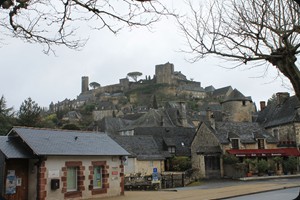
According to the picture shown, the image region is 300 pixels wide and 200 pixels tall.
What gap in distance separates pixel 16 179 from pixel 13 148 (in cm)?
148

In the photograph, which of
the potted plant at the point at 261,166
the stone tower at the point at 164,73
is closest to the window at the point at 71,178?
the potted plant at the point at 261,166

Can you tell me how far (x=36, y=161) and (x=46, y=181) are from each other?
105cm

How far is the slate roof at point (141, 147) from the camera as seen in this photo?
34.4m

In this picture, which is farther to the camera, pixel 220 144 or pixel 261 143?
pixel 261 143

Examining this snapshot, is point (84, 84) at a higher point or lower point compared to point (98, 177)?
higher

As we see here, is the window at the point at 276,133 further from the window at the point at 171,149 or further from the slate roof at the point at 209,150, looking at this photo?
the window at the point at 171,149

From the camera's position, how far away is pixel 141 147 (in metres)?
35.8

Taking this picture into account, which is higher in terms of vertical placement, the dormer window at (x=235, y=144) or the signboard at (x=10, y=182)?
the dormer window at (x=235, y=144)

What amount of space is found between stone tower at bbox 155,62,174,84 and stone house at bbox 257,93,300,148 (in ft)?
249

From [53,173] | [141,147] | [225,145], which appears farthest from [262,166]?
[53,173]

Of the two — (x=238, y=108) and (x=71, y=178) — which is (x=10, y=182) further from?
(x=238, y=108)

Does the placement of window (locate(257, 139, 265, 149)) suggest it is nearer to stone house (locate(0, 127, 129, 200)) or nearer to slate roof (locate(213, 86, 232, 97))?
stone house (locate(0, 127, 129, 200))

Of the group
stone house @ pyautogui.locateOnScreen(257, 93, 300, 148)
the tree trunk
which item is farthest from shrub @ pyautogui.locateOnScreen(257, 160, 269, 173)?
the tree trunk

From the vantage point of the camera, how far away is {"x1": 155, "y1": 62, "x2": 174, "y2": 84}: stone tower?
406 ft
